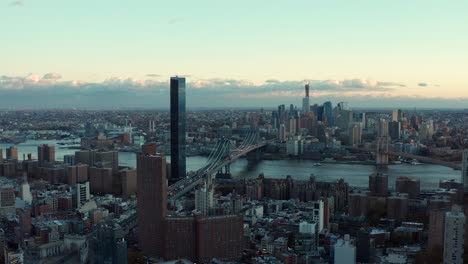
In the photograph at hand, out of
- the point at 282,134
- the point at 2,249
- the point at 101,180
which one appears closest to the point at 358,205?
the point at 2,249

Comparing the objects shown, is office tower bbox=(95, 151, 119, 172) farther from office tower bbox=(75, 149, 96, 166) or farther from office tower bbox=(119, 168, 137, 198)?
office tower bbox=(119, 168, 137, 198)

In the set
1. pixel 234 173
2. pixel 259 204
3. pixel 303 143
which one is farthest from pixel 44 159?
pixel 303 143

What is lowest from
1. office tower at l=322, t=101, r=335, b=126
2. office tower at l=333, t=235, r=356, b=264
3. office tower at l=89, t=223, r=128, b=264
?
office tower at l=333, t=235, r=356, b=264

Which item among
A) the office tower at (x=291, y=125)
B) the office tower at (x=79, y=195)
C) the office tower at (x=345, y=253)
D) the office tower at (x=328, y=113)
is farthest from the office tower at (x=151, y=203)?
the office tower at (x=328, y=113)

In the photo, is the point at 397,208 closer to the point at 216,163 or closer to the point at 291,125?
the point at 216,163

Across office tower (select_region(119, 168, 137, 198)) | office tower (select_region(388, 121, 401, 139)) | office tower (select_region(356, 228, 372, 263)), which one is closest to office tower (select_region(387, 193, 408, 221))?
office tower (select_region(356, 228, 372, 263))

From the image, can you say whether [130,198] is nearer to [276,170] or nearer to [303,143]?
[276,170]
